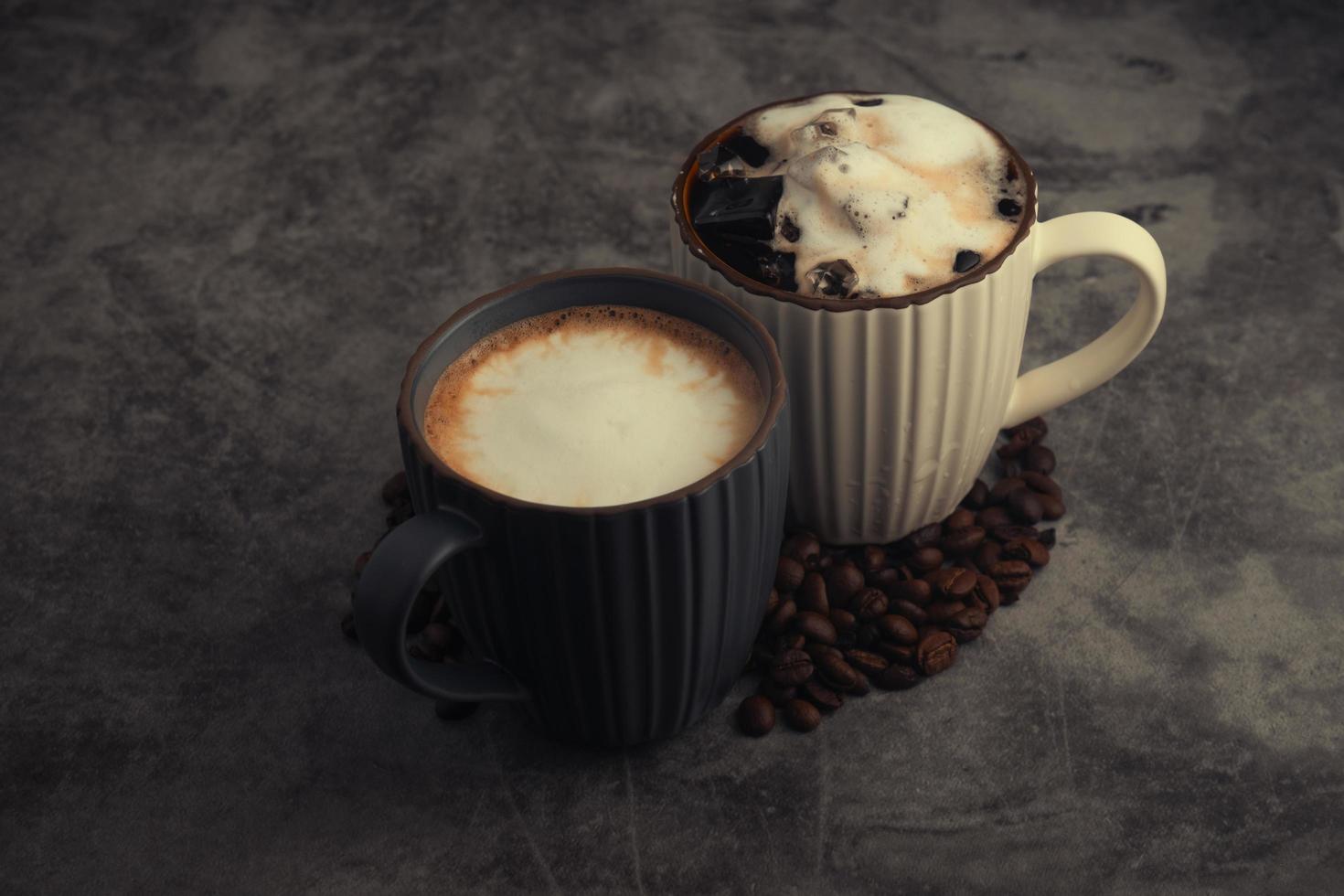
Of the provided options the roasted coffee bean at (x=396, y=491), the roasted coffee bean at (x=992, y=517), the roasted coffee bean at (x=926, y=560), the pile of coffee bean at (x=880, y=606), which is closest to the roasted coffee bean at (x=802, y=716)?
the pile of coffee bean at (x=880, y=606)

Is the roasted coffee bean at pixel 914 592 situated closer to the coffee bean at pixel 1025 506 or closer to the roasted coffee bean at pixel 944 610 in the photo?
the roasted coffee bean at pixel 944 610

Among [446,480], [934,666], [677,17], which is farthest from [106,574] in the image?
[677,17]

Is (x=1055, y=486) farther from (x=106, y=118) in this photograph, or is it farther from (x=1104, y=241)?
(x=106, y=118)

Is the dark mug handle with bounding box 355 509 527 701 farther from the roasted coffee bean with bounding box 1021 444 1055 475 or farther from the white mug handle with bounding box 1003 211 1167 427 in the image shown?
the roasted coffee bean with bounding box 1021 444 1055 475

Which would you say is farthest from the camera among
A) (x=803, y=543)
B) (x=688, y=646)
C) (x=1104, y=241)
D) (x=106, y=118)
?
(x=106, y=118)

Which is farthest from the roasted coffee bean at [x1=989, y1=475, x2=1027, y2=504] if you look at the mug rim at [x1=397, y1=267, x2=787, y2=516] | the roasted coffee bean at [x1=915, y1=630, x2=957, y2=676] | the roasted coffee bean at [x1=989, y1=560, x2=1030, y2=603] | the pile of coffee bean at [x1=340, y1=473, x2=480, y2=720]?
the pile of coffee bean at [x1=340, y1=473, x2=480, y2=720]

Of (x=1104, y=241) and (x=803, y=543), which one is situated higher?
(x=1104, y=241)
